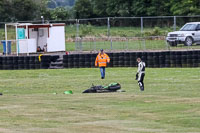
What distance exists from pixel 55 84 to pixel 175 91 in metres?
6.27

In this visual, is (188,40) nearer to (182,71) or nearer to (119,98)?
(182,71)

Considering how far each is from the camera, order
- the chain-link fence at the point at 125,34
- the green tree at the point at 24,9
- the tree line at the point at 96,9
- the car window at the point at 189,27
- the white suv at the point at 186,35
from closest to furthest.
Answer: the chain-link fence at the point at 125,34, the white suv at the point at 186,35, the car window at the point at 189,27, the green tree at the point at 24,9, the tree line at the point at 96,9

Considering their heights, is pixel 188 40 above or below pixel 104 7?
below

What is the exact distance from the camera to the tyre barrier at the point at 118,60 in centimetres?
3041

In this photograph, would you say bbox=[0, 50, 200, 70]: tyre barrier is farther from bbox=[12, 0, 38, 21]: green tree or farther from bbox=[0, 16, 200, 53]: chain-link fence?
bbox=[12, 0, 38, 21]: green tree

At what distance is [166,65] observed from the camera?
30.6m

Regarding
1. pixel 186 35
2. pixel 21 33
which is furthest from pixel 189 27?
pixel 21 33

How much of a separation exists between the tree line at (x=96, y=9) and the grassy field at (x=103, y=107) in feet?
94.6

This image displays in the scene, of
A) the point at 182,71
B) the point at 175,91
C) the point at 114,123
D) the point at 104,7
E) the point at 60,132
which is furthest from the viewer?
the point at 104,7

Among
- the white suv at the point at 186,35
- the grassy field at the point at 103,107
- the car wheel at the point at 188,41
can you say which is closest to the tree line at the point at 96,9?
the white suv at the point at 186,35

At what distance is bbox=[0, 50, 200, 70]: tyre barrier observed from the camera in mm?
30406

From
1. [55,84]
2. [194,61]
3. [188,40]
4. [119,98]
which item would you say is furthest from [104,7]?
[119,98]

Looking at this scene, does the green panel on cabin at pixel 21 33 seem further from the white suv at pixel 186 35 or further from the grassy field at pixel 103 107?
the grassy field at pixel 103 107

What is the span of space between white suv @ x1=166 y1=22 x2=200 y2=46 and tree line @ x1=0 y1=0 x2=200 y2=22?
19042 millimetres
